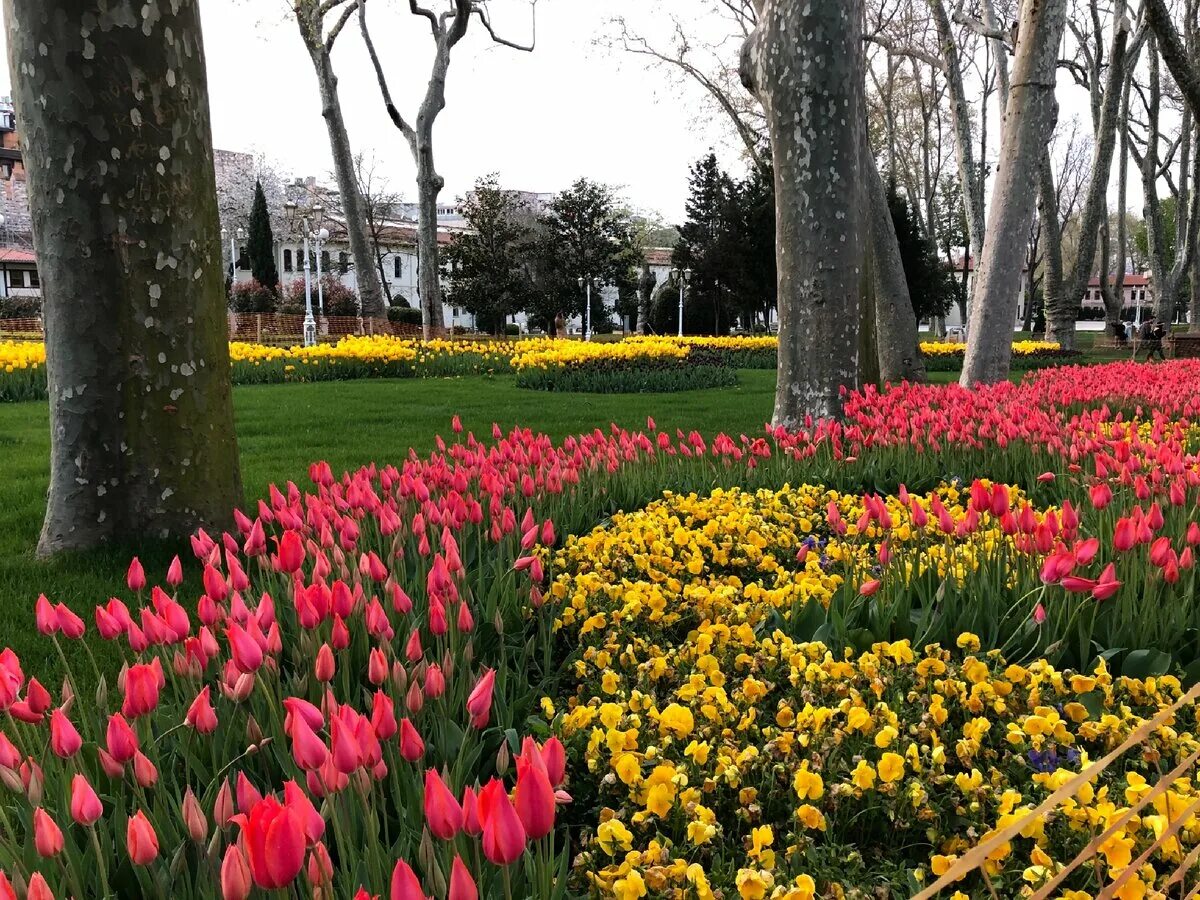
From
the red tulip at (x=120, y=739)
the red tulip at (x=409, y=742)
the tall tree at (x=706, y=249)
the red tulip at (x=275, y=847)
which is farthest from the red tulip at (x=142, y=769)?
the tall tree at (x=706, y=249)

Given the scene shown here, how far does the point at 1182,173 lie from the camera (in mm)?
26641

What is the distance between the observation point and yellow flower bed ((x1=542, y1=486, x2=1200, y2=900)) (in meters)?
1.65

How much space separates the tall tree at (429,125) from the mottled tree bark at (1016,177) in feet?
45.6

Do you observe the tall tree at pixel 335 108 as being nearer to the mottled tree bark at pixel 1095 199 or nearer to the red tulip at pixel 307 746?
the mottled tree bark at pixel 1095 199

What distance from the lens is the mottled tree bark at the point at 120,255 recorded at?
3932mm

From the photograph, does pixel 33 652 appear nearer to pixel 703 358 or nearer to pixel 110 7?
pixel 110 7

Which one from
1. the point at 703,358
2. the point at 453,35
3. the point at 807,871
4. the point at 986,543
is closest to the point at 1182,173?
the point at 703,358

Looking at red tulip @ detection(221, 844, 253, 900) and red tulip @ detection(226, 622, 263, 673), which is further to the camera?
red tulip @ detection(226, 622, 263, 673)

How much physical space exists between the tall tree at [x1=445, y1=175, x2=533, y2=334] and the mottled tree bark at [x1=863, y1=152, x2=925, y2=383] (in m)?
31.2

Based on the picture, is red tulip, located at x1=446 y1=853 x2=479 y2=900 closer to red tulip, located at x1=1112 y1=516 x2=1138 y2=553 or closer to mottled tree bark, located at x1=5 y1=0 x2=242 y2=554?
red tulip, located at x1=1112 y1=516 x2=1138 y2=553

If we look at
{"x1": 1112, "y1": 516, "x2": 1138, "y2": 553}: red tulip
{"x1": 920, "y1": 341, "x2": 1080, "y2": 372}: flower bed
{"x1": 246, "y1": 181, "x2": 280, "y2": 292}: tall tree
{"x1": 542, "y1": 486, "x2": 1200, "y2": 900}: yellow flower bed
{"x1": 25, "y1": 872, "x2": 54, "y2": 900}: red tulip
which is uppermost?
{"x1": 246, "y1": 181, "x2": 280, "y2": 292}: tall tree

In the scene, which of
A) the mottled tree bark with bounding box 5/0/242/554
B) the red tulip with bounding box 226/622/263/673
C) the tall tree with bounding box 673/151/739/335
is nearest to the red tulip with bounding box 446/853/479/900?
the red tulip with bounding box 226/622/263/673

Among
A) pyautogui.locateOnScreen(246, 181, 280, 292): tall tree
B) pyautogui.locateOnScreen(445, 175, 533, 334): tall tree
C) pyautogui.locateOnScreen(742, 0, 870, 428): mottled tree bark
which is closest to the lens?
pyautogui.locateOnScreen(742, 0, 870, 428): mottled tree bark

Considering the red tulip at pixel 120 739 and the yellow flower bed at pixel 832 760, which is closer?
the red tulip at pixel 120 739
